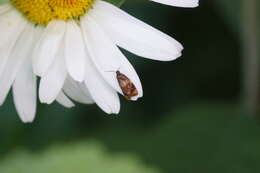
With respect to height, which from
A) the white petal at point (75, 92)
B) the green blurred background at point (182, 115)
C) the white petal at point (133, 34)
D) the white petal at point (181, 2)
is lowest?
the green blurred background at point (182, 115)

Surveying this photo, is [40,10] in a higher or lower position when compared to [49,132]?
higher

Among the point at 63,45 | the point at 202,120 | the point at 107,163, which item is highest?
the point at 63,45

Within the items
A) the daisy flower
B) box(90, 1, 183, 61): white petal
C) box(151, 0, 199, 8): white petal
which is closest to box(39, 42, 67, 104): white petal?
the daisy flower

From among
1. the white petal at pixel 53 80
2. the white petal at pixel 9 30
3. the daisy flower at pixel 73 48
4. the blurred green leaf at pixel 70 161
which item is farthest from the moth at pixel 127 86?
the blurred green leaf at pixel 70 161

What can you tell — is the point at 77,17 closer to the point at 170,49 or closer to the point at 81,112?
the point at 170,49

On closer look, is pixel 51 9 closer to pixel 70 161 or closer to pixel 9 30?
pixel 9 30

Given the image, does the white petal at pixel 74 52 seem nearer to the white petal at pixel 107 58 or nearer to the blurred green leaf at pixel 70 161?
the white petal at pixel 107 58

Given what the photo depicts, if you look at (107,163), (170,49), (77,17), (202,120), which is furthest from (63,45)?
(202,120)
